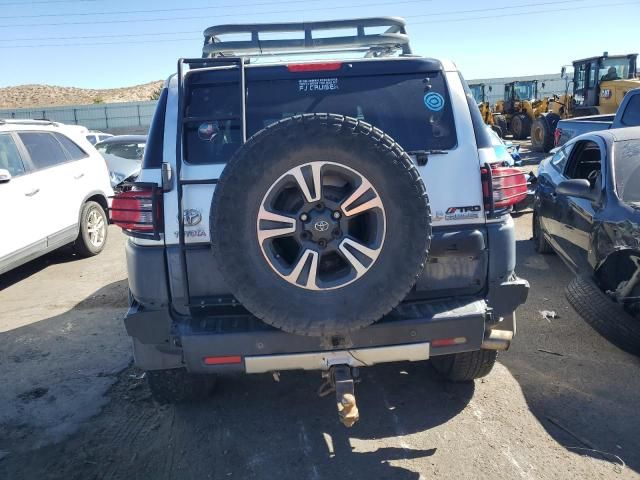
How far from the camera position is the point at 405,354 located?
276 centimetres

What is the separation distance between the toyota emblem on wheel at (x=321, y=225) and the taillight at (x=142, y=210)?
836 mm

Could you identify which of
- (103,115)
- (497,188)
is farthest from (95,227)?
(103,115)

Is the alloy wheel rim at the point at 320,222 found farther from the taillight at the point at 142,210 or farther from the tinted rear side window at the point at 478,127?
the tinted rear side window at the point at 478,127

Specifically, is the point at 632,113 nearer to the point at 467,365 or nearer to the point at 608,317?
the point at 608,317

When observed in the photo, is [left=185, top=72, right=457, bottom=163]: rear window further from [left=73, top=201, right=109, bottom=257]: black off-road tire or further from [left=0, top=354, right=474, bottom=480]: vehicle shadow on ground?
[left=73, top=201, right=109, bottom=257]: black off-road tire

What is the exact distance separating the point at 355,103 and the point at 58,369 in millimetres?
3074

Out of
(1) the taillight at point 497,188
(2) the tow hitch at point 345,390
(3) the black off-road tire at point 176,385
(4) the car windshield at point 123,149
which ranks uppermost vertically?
(1) the taillight at point 497,188

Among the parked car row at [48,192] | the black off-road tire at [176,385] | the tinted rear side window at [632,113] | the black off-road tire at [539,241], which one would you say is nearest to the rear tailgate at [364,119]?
the black off-road tire at [176,385]

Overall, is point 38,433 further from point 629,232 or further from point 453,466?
point 629,232

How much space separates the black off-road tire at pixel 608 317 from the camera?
12.7ft

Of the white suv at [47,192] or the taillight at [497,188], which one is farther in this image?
the white suv at [47,192]

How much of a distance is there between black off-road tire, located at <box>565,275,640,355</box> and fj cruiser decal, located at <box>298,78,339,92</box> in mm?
2543

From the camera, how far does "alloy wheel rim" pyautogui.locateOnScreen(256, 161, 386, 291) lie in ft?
8.13

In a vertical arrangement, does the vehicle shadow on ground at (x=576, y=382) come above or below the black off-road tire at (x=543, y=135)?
below
